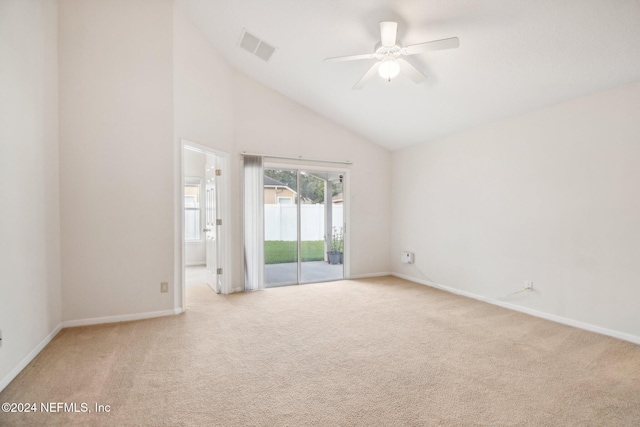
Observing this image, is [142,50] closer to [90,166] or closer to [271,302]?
[90,166]

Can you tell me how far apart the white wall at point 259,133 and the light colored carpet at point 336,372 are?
6.39 feet

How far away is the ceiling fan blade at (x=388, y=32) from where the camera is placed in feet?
8.21

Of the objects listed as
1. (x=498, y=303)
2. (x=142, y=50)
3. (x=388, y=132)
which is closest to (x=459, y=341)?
(x=498, y=303)

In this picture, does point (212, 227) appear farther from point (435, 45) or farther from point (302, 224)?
point (435, 45)

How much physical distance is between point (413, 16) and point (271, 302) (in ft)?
12.4

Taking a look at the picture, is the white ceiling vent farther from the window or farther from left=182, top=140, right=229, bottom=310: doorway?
A: the window

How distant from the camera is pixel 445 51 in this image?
125 inches

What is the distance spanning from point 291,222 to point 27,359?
3634mm

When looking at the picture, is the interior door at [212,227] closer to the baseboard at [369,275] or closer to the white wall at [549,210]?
the baseboard at [369,275]

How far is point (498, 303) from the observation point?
414 centimetres

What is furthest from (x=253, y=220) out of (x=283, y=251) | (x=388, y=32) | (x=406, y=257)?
(x=388, y=32)

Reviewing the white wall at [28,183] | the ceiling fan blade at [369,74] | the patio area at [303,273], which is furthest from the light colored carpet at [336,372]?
the ceiling fan blade at [369,74]

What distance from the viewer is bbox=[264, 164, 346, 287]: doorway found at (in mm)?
5309

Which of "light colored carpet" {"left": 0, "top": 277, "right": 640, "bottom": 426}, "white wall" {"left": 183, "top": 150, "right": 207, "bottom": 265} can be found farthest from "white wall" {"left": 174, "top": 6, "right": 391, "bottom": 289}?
"white wall" {"left": 183, "top": 150, "right": 207, "bottom": 265}
